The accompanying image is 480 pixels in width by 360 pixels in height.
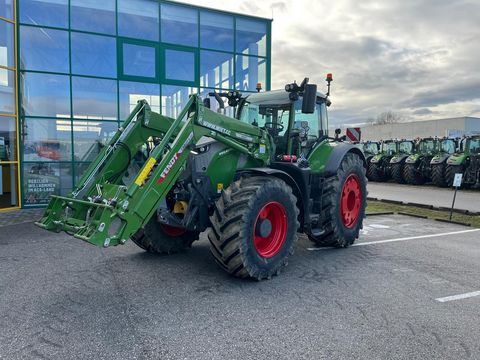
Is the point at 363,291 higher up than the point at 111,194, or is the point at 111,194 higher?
the point at 111,194

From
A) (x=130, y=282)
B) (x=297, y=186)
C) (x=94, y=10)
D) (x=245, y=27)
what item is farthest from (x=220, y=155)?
(x=245, y=27)

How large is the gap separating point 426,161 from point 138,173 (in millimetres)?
18248

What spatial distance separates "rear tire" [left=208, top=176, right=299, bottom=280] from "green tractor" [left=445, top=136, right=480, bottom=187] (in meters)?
14.5

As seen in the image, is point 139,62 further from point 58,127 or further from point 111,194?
point 111,194

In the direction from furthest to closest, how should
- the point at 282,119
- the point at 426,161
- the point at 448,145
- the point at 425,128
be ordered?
the point at 425,128, the point at 448,145, the point at 426,161, the point at 282,119

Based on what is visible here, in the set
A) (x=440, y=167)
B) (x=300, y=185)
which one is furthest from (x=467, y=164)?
(x=300, y=185)

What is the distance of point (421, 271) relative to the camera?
5.46 meters

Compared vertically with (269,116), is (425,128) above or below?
above

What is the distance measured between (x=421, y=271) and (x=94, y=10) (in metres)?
11.3

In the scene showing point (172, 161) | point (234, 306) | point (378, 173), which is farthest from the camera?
point (378, 173)

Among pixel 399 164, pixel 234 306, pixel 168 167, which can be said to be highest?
pixel 168 167

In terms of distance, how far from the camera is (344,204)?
6.79 meters

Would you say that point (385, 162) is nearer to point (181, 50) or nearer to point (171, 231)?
point (181, 50)

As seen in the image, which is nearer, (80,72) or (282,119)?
(282,119)
